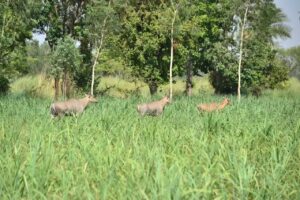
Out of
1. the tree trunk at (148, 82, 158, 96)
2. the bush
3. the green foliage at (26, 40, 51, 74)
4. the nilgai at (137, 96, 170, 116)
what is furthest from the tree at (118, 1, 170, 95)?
the nilgai at (137, 96, 170, 116)

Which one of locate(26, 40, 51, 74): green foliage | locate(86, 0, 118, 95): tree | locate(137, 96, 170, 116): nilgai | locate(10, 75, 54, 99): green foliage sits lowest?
locate(10, 75, 54, 99): green foliage

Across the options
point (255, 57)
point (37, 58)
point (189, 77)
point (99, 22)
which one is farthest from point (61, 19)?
point (255, 57)

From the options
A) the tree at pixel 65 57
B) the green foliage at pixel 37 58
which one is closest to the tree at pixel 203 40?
the tree at pixel 65 57

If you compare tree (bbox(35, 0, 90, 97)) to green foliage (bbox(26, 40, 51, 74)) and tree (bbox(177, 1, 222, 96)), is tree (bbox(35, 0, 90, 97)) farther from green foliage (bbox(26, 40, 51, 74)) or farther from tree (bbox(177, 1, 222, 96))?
tree (bbox(177, 1, 222, 96))

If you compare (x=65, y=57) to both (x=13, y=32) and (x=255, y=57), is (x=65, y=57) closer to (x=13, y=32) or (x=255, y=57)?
(x=13, y=32)

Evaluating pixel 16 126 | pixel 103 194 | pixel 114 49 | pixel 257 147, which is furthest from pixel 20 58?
pixel 103 194

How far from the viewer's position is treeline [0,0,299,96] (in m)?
27.7

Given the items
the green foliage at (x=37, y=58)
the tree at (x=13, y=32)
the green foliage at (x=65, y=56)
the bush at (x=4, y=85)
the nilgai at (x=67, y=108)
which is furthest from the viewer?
the green foliage at (x=37, y=58)

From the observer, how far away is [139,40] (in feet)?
105

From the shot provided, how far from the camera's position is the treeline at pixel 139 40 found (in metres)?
27.7

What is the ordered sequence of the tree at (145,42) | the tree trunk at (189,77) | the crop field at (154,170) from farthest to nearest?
the tree trunk at (189,77), the tree at (145,42), the crop field at (154,170)

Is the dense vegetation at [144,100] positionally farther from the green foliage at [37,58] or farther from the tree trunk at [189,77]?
the green foliage at [37,58]

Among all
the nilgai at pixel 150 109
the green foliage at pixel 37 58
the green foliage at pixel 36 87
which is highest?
the green foliage at pixel 37 58

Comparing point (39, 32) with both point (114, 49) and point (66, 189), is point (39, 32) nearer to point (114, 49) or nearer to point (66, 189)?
point (114, 49)
